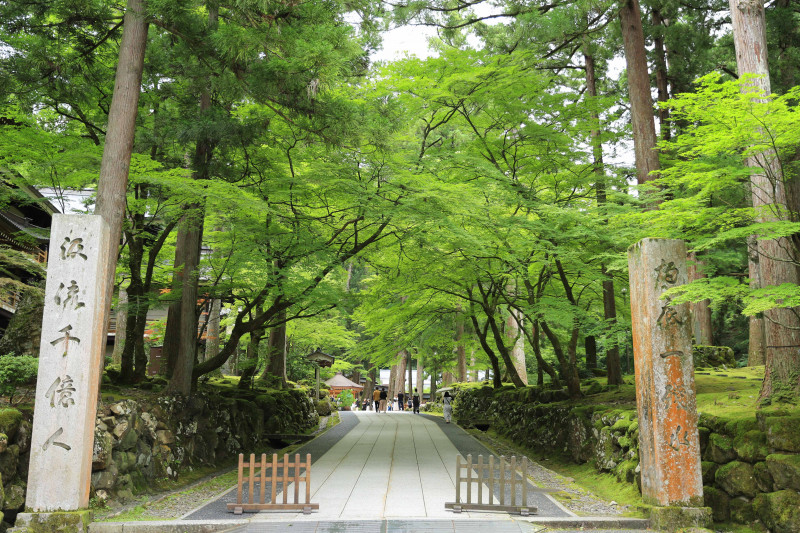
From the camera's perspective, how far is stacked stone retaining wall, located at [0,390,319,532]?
6.87 metres

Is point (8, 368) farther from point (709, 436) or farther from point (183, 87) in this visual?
point (709, 436)

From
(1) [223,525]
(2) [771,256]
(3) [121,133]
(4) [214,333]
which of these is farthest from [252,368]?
(2) [771,256]

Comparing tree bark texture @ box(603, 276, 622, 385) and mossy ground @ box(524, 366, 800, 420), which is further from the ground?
tree bark texture @ box(603, 276, 622, 385)

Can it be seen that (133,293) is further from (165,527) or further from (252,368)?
(165,527)

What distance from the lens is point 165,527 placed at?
6.38m

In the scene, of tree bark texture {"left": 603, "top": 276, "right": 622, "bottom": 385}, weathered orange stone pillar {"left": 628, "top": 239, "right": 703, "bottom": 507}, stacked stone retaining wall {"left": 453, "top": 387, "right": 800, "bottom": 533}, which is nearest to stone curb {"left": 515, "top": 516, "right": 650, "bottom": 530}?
weathered orange stone pillar {"left": 628, "top": 239, "right": 703, "bottom": 507}

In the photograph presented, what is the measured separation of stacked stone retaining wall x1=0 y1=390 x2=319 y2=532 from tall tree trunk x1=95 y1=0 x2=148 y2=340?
162 centimetres

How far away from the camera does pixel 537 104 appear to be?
11703 millimetres

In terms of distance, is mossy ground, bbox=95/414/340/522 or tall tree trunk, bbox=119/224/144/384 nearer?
mossy ground, bbox=95/414/340/522

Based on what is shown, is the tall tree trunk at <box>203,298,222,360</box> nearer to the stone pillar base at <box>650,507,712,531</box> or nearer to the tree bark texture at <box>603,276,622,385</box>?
the tree bark texture at <box>603,276,622,385</box>

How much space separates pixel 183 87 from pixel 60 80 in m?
2.74

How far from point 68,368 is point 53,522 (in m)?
1.72

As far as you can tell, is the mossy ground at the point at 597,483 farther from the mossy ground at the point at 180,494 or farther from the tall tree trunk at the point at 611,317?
the mossy ground at the point at 180,494

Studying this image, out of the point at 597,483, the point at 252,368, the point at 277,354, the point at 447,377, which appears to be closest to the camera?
the point at 597,483
